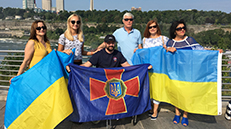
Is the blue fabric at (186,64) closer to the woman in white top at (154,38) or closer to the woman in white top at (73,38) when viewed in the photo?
the woman in white top at (154,38)

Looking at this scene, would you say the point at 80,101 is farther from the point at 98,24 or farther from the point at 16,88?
the point at 98,24

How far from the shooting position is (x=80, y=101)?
120 inches

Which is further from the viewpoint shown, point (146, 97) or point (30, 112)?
point (146, 97)

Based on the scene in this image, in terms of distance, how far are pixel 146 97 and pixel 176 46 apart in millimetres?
1088

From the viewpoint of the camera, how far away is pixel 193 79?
3.26 metres

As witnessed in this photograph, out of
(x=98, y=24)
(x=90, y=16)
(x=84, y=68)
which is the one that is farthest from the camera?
(x=90, y=16)

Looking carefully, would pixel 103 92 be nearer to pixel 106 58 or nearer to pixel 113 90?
pixel 113 90

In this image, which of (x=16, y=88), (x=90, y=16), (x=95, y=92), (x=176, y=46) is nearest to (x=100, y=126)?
(x=95, y=92)

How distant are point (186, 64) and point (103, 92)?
155cm

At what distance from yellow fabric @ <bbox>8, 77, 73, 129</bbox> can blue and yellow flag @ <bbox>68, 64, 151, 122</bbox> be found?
31 centimetres

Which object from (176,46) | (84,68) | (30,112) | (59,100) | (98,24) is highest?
→ (98,24)

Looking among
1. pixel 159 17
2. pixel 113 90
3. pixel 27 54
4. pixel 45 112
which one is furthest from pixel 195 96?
pixel 159 17

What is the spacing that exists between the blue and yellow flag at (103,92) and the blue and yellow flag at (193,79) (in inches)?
24.3

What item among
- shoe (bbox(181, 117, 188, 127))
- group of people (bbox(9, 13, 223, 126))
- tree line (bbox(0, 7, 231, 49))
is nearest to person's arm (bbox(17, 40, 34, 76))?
group of people (bbox(9, 13, 223, 126))
